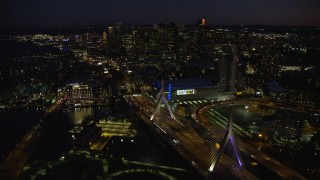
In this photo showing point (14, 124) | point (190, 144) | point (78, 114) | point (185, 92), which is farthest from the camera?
point (185, 92)

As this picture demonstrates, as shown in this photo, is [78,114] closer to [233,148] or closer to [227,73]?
[227,73]

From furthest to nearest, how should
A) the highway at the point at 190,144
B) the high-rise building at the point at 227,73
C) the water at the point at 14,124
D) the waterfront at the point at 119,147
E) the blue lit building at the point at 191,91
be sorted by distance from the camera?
1. the high-rise building at the point at 227,73
2. the blue lit building at the point at 191,91
3. the water at the point at 14,124
4. the waterfront at the point at 119,147
5. the highway at the point at 190,144

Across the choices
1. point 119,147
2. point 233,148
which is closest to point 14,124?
point 119,147

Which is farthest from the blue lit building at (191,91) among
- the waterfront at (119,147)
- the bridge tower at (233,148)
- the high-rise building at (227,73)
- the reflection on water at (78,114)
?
the bridge tower at (233,148)

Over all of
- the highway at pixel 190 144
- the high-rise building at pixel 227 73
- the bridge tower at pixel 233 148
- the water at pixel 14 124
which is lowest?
the water at pixel 14 124

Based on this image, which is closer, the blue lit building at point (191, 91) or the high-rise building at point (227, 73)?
the blue lit building at point (191, 91)

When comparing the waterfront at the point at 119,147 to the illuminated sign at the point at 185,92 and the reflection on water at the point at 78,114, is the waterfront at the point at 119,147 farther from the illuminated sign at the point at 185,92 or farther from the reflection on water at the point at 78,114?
the illuminated sign at the point at 185,92
